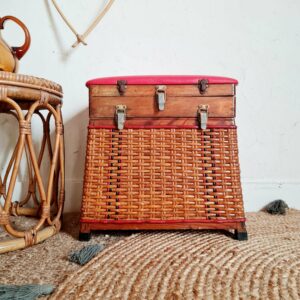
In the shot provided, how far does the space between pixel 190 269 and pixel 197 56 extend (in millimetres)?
886

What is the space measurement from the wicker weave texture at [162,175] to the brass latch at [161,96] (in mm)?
79

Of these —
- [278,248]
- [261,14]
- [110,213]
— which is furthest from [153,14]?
[278,248]

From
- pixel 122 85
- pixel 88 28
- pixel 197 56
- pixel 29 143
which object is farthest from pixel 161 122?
pixel 88 28

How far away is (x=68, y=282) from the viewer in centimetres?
55

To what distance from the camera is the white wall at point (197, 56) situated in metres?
1.17

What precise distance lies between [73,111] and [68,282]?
0.78 metres

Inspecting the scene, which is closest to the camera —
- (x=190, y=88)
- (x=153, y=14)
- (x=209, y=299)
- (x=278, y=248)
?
(x=209, y=299)

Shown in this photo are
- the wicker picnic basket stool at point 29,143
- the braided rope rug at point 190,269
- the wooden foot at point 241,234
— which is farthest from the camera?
the wooden foot at point 241,234

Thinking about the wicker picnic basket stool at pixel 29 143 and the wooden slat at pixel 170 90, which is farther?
the wooden slat at pixel 170 90

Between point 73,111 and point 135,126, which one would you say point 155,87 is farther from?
point 73,111

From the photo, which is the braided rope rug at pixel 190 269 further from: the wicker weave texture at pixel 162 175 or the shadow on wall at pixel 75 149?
the shadow on wall at pixel 75 149

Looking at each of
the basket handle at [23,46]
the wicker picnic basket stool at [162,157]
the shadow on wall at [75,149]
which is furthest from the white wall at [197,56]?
the wicker picnic basket stool at [162,157]

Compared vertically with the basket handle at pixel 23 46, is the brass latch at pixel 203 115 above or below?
below

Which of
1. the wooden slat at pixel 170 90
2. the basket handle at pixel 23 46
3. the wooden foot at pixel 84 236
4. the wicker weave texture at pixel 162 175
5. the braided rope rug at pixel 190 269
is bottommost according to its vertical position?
the braided rope rug at pixel 190 269
